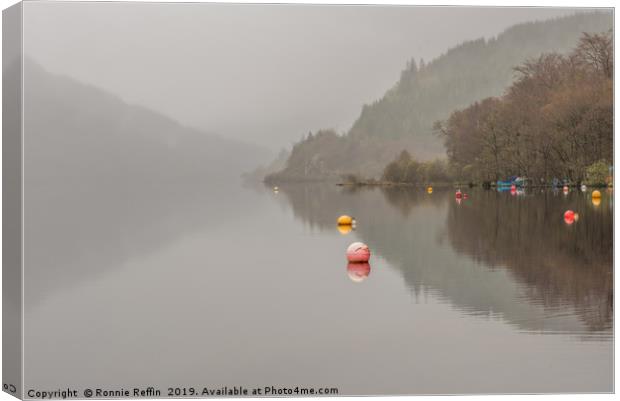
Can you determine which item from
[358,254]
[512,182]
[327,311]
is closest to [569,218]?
[358,254]

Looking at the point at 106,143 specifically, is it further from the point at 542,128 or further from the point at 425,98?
the point at 542,128

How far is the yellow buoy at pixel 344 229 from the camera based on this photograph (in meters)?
28.6

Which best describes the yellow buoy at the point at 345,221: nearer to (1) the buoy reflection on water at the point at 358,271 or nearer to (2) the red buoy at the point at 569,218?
(2) the red buoy at the point at 569,218

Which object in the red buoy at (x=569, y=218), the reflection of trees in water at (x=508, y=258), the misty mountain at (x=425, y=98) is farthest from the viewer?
the red buoy at (x=569, y=218)

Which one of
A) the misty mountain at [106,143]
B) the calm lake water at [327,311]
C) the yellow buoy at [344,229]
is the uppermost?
the misty mountain at [106,143]

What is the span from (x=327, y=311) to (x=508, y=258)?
6.95 meters

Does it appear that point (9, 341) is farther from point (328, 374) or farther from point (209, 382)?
point (328, 374)

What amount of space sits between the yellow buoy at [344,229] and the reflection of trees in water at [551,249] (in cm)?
302

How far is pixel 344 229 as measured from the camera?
97.2 feet

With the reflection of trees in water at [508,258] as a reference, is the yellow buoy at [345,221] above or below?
above

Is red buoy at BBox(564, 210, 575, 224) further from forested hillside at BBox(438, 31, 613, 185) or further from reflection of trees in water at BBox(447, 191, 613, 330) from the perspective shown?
forested hillside at BBox(438, 31, 613, 185)

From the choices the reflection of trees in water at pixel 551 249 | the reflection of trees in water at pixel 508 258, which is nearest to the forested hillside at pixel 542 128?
the reflection of trees in water at pixel 508 258

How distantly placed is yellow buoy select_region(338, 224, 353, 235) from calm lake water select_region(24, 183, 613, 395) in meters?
1.31

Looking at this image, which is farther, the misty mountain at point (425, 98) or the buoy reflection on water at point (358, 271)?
the misty mountain at point (425, 98)
